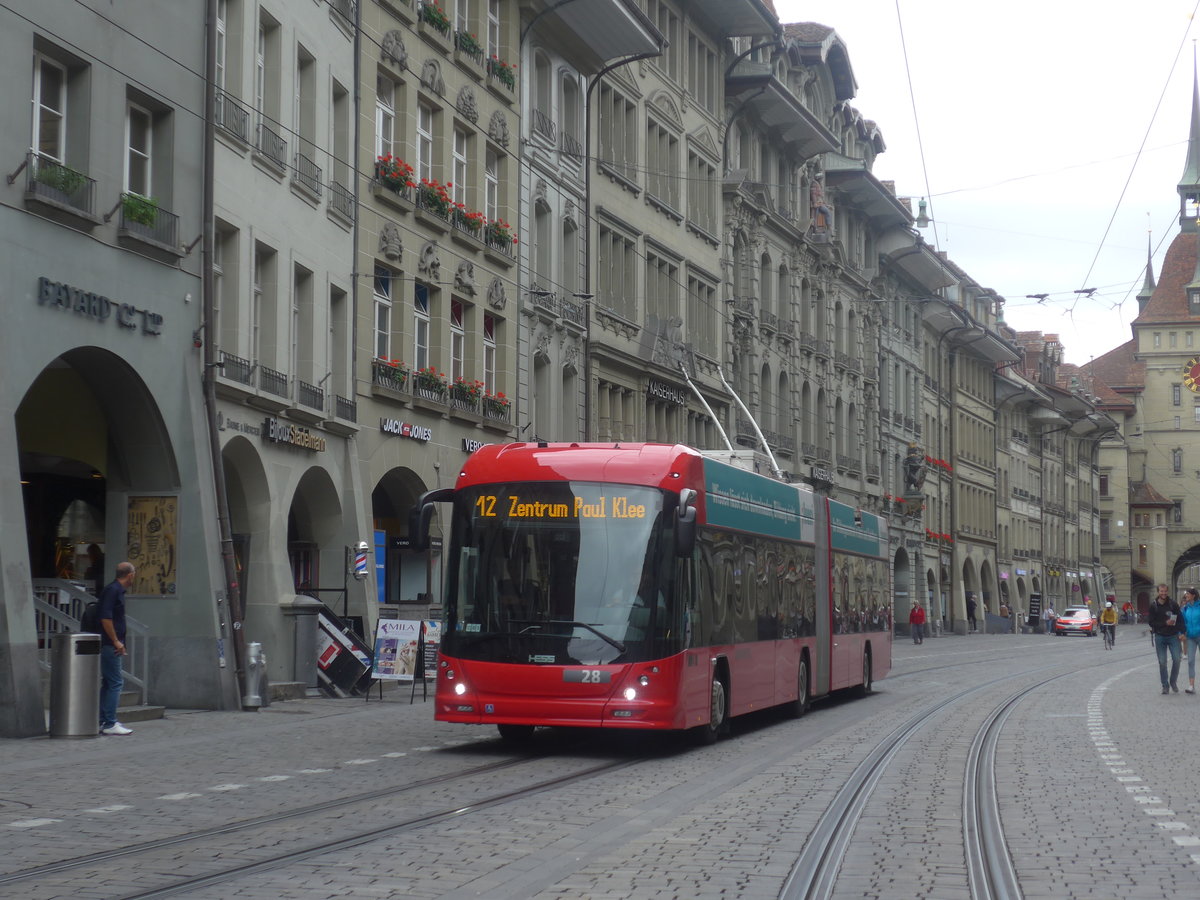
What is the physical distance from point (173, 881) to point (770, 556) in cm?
1298

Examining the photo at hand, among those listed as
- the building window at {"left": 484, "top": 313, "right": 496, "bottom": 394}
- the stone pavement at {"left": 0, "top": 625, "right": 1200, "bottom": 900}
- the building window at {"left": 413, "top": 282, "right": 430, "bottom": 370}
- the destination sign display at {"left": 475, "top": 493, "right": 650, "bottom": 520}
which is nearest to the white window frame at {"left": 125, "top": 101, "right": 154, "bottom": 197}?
the stone pavement at {"left": 0, "top": 625, "right": 1200, "bottom": 900}

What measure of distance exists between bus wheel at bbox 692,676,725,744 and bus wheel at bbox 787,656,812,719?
4454 millimetres

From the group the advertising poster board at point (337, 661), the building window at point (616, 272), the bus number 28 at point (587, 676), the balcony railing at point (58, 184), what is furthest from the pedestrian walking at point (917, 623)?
the bus number 28 at point (587, 676)

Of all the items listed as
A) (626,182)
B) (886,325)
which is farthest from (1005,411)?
(626,182)

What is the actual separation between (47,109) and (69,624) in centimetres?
565

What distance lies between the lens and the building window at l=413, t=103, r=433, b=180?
107ft

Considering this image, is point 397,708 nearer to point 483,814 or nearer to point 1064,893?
point 483,814

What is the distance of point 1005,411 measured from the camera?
97500 mm

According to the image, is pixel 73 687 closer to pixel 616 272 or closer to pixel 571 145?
pixel 571 145

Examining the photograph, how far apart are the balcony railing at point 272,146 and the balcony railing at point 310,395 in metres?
3.20

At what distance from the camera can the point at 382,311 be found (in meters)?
31.3

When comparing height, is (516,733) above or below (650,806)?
above

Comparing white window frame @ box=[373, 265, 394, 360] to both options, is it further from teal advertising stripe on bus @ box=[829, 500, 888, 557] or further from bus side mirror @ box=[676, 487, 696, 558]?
bus side mirror @ box=[676, 487, 696, 558]

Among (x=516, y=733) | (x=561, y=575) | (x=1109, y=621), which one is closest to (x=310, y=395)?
(x=516, y=733)
